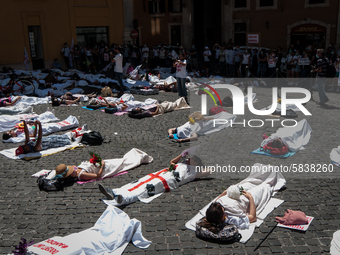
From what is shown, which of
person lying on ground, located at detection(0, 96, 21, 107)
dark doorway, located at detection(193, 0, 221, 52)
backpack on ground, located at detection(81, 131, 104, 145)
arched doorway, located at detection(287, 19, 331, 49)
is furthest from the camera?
dark doorway, located at detection(193, 0, 221, 52)

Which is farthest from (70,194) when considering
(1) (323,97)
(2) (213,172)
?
(1) (323,97)

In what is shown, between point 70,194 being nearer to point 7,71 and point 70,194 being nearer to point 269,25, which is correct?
point 7,71

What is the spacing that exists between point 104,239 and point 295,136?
5.86 m

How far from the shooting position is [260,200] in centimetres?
616

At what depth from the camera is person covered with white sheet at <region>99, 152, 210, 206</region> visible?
21.0ft

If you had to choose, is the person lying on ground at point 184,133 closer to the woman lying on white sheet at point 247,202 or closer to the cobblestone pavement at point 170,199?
the cobblestone pavement at point 170,199

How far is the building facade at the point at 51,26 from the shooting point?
65.2 ft

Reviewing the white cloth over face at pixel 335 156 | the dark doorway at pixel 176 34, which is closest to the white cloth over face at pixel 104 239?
the white cloth over face at pixel 335 156

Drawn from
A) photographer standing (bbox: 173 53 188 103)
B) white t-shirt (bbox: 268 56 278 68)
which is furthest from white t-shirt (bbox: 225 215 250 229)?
white t-shirt (bbox: 268 56 278 68)

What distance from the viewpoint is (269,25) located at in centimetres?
2523

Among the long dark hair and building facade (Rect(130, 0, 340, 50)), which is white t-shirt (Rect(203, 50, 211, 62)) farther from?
the long dark hair

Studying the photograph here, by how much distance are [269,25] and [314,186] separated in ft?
67.3

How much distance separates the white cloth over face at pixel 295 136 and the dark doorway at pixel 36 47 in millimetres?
16776

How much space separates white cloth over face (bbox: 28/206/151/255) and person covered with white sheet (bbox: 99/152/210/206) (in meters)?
0.70
